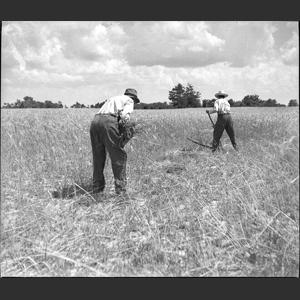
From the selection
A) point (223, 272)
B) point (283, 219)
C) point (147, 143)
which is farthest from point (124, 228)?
point (147, 143)

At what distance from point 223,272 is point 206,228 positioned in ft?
2.16

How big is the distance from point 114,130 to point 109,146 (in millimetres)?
220

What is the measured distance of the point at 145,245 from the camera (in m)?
3.06

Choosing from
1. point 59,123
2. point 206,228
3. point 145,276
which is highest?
point 59,123

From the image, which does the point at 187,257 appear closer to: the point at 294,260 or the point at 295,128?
the point at 294,260

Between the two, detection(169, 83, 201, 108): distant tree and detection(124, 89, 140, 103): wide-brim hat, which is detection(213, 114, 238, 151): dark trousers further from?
detection(124, 89, 140, 103): wide-brim hat

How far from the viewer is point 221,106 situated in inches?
299

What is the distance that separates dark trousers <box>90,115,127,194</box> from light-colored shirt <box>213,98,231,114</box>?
3826 millimetres

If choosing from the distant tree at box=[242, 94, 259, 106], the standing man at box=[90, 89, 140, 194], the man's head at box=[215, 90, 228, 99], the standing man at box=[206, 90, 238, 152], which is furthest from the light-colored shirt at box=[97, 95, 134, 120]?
the man's head at box=[215, 90, 228, 99]

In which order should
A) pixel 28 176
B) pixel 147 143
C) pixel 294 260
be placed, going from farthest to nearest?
1. pixel 147 143
2. pixel 28 176
3. pixel 294 260

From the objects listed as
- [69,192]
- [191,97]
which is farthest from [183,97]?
[69,192]

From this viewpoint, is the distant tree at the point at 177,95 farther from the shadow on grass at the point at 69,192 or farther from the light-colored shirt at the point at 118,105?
the shadow on grass at the point at 69,192

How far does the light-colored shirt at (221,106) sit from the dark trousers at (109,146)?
3826 millimetres

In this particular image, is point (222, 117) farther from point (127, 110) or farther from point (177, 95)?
point (127, 110)
